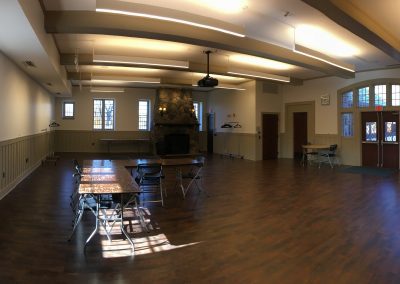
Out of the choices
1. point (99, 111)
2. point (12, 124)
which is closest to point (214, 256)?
A: point (12, 124)

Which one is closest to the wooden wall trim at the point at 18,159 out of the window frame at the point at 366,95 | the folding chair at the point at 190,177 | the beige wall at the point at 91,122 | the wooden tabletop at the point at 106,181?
the wooden tabletop at the point at 106,181

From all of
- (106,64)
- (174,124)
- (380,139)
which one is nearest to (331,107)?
(380,139)

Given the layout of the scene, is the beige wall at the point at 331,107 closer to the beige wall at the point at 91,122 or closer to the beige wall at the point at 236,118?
the beige wall at the point at 236,118

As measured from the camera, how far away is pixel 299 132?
473 inches

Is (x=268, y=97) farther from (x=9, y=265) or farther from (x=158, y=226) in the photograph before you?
(x=9, y=265)

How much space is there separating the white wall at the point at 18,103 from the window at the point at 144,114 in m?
4.96

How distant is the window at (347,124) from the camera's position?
1023cm

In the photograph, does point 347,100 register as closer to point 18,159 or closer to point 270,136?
point 270,136

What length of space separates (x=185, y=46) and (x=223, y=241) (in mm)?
4763

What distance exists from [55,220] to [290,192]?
417 centimetres

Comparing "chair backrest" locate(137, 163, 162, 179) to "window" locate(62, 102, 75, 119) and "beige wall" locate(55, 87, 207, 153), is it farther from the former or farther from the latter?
"window" locate(62, 102, 75, 119)

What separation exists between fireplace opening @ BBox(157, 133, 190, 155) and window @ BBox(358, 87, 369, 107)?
680cm

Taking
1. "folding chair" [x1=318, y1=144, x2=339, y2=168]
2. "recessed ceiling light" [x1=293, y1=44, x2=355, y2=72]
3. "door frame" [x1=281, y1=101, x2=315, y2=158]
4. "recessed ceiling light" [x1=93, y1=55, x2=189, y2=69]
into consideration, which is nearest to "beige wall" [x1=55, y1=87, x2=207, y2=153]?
"door frame" [x1=281, y1=101, x2=315, y2=158]

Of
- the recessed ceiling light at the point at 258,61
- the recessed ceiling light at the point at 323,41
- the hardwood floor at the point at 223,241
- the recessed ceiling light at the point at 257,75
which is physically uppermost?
the recessed ceiling light at the point at 258,61
